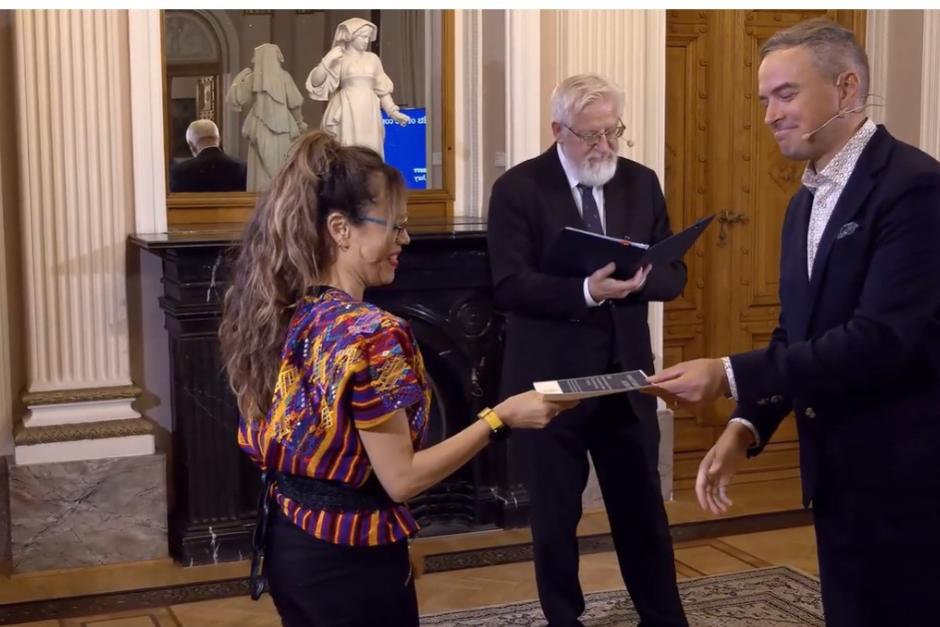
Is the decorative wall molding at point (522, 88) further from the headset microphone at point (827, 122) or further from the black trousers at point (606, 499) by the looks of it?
the headset microphone at point (827, 122)

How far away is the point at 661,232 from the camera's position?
13.3 feet

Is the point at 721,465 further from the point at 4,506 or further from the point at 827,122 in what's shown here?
the point at 4,506

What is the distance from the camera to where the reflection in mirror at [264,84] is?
213 inches

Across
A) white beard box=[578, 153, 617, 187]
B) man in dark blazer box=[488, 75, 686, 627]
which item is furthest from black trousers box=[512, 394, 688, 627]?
white beard box=[578, 153, 617, 187]

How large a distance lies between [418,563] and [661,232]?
181 cm

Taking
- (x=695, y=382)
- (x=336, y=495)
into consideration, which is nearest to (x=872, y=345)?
(x=695, y=382)

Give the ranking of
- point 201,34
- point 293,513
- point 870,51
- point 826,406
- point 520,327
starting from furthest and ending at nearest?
point 870,51
point 201,34
point 520,327
point 826,406
point 293,513

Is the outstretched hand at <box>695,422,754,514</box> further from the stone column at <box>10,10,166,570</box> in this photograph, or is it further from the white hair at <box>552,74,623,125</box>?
the stone column at <box>10,10,166,570</box>

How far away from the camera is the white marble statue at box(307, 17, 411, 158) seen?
18.0 ft

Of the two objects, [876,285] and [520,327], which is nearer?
[876,285]

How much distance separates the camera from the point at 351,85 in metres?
5.51

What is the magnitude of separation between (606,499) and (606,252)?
82 centimetres
